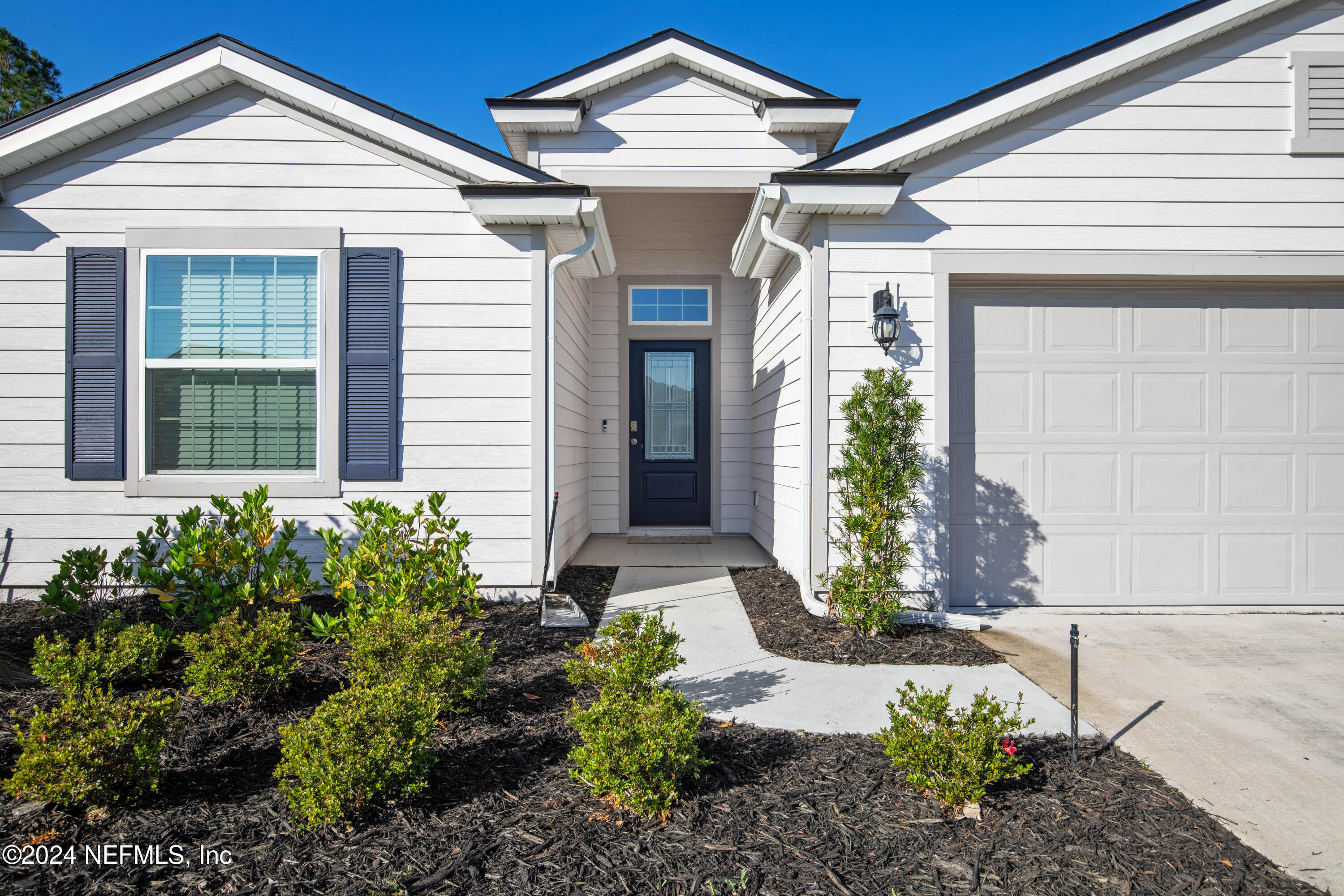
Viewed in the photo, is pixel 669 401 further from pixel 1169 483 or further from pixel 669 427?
pixel 1169 483

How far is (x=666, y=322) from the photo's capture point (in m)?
7.42

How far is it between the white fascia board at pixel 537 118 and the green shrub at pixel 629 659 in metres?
4.86

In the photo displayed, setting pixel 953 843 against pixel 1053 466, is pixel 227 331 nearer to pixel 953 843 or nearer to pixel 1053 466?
pixel 953 843

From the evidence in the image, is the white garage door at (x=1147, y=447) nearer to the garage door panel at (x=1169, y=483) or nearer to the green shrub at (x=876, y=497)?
the garage door panel at (x=1169, y=483)

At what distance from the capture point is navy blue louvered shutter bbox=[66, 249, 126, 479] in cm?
443

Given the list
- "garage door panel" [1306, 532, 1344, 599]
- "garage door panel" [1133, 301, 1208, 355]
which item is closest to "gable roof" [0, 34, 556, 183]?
"garage door panel" [1133, 301, 1208, 355]

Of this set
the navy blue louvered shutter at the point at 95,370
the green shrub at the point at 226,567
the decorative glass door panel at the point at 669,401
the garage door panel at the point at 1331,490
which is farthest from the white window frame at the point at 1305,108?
the navy blue louvered shutter at the point at 95,370

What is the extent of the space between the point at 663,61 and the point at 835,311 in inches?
123

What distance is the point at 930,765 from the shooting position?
2.13 metres

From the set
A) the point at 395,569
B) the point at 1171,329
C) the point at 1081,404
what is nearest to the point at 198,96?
the point at 395,569

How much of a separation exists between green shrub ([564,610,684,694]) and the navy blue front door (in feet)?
16.1

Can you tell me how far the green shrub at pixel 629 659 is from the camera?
7.71 feet

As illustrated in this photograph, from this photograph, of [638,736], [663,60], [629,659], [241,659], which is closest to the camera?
[638,736]

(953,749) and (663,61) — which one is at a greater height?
(663,61)
